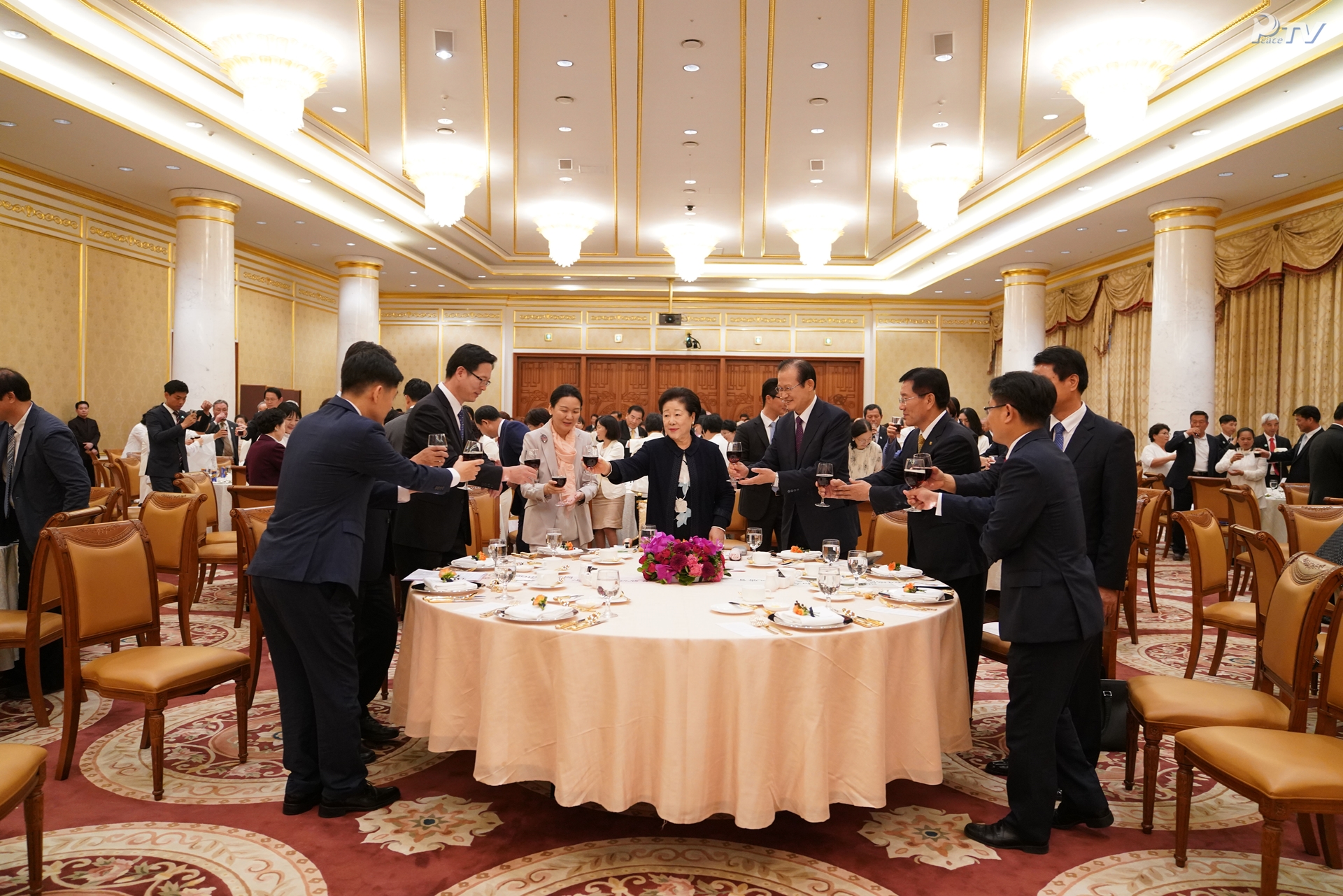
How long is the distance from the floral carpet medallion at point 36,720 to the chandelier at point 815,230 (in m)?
10.2

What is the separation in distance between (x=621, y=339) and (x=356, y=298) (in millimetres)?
5564

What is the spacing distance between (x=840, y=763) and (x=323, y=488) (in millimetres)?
2026

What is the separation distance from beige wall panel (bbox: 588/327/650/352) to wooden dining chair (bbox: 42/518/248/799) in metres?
14.0

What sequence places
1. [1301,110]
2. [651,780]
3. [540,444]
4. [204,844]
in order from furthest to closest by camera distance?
[1301,110]
[540,444]
[204,844]
[651,780]

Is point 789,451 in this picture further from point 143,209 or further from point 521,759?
point 143,209

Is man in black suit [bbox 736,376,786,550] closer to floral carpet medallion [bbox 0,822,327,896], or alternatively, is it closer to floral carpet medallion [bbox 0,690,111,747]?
floral carpet medallion [bbox 0,822,327,896]

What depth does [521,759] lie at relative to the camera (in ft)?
9.08

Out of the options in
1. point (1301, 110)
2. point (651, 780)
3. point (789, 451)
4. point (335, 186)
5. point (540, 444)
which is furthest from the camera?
point (335, 186)

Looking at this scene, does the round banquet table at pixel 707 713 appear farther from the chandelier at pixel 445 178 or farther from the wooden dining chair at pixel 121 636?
the chandelier at pixel 445 178

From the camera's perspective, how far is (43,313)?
9578 millimetres

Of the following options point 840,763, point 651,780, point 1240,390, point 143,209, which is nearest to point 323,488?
point 651,780

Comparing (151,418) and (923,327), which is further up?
(923,327)

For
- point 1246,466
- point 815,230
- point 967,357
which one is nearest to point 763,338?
point 967,357

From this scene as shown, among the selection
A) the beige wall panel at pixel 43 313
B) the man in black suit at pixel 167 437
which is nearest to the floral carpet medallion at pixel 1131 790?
the man in black suit at pixel 167 437
